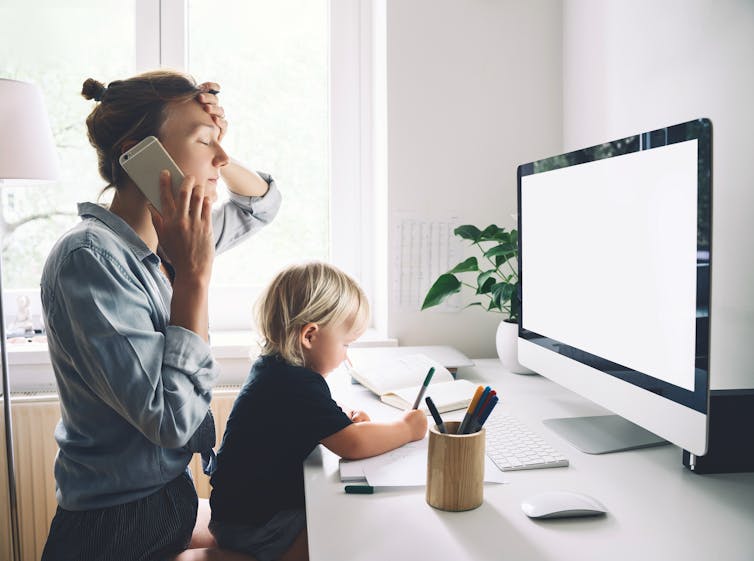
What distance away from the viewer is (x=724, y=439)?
911mm

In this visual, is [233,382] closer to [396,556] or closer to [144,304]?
[144,304]

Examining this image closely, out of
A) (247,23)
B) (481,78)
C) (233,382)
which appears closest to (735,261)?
(481,78)

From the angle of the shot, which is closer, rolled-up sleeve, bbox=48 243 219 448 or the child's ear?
rolled-up sleeve, bbox=48 243 219 448

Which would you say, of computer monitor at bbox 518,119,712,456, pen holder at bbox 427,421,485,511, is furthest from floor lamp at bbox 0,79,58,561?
pen holder at bbox 427,421,485,511

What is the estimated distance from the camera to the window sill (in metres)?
1.78

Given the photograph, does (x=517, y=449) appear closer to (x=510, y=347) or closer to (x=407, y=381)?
(x=407, y=381)

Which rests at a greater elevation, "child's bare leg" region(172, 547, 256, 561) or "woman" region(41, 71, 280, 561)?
"woman" region(41, 71, 280, 561)

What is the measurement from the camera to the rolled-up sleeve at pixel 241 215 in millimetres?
1483

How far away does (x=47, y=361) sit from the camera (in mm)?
1779

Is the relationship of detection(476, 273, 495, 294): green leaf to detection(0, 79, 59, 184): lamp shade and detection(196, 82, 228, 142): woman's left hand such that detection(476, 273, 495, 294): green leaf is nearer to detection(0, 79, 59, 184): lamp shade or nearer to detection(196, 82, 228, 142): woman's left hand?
detection(196, 82, 228, 142): woman's left hand

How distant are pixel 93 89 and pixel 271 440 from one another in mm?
618

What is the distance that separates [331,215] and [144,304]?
1.16m

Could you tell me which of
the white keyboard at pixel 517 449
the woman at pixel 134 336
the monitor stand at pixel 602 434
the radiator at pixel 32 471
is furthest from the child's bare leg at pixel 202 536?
the radiator at pixel 32 471

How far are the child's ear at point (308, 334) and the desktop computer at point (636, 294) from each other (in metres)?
0.43
